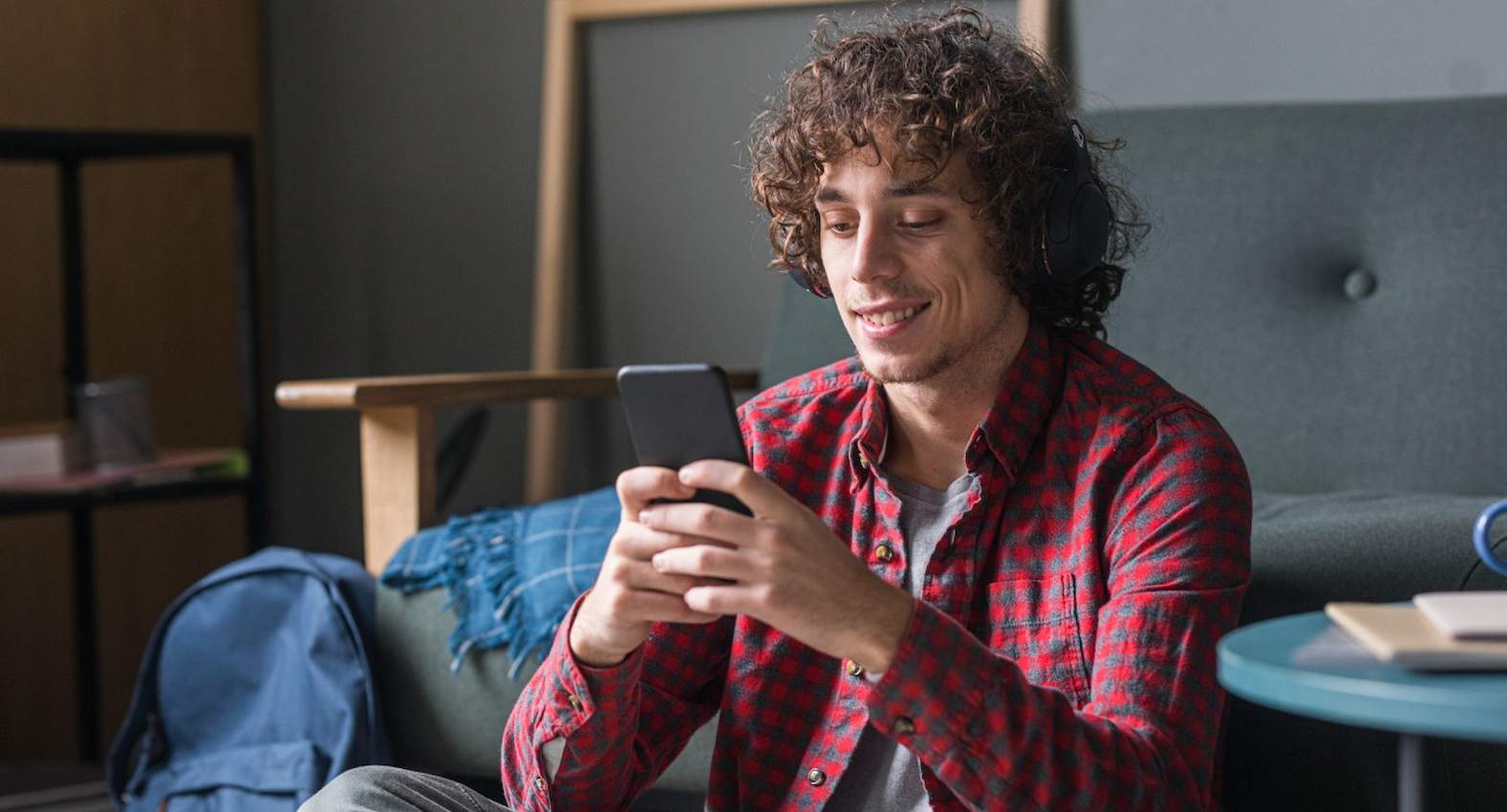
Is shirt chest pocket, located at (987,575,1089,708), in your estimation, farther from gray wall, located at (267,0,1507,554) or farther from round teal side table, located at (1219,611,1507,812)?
gray wall, located at (267,0,1507,554)

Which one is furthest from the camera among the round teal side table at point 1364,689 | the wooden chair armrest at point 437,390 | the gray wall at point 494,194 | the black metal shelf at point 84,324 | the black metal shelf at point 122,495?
the gray wall at point 494,194

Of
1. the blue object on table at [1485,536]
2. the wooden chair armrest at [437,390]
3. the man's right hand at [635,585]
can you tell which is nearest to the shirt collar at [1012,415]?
the man's right hand at [635,585]

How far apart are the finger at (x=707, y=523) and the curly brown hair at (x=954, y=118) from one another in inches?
13.1

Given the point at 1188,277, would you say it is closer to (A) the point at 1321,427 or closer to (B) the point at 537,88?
(A) the point at 1321,427

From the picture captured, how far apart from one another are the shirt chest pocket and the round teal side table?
9.4 inches

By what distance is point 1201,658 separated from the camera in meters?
0.98

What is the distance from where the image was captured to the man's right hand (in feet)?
3.04

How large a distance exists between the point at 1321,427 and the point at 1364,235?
22 cm

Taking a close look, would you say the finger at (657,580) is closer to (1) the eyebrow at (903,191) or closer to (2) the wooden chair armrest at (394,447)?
(1) the eyebrow at (903,191)

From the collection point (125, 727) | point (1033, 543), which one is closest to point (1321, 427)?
point (1033, 543)

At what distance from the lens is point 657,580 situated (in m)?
0.96

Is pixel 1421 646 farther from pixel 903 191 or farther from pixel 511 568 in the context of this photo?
pixel 511 568

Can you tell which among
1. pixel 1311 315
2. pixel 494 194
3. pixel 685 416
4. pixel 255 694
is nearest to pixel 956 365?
pixel 685 416

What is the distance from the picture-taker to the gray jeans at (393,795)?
1.09 metres
